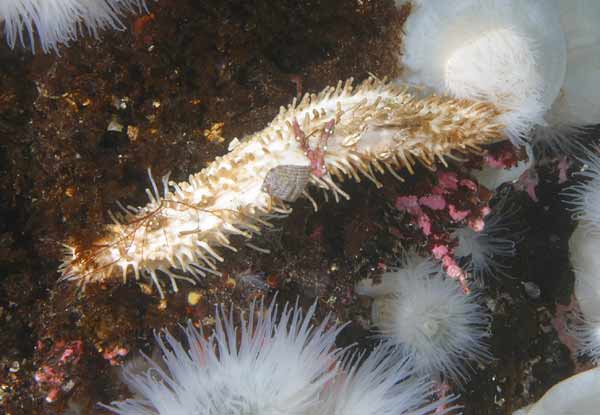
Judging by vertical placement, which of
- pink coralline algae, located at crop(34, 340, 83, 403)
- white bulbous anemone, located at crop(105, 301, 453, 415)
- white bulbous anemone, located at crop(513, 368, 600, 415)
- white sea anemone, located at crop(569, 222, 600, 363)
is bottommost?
white bulbous anemone, located at crop(513, 368, 600, 415)

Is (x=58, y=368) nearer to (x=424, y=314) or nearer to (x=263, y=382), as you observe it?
(x=263, y=382)

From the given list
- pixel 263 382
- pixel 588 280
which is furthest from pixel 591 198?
pixel 263 382

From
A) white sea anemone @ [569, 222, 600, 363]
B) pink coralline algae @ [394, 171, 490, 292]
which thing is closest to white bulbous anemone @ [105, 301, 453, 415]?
pink coralline algae @ [394, 171, 490, 292]

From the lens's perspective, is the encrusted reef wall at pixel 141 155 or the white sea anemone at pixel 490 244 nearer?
the encrusted reef wall at pixel 141 155

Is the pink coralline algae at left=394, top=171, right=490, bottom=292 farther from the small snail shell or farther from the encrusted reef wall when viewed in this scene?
the small snail shell

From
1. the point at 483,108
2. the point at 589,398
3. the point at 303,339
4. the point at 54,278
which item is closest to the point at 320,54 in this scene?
the point at 483,108

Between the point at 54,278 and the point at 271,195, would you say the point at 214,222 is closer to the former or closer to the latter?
the point at 271,195

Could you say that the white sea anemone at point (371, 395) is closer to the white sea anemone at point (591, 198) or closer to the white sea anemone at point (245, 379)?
the white sea anemone at point (245, 379)

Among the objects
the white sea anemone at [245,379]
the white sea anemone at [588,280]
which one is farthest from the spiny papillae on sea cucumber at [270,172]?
the white sea anemone at [588,280]
